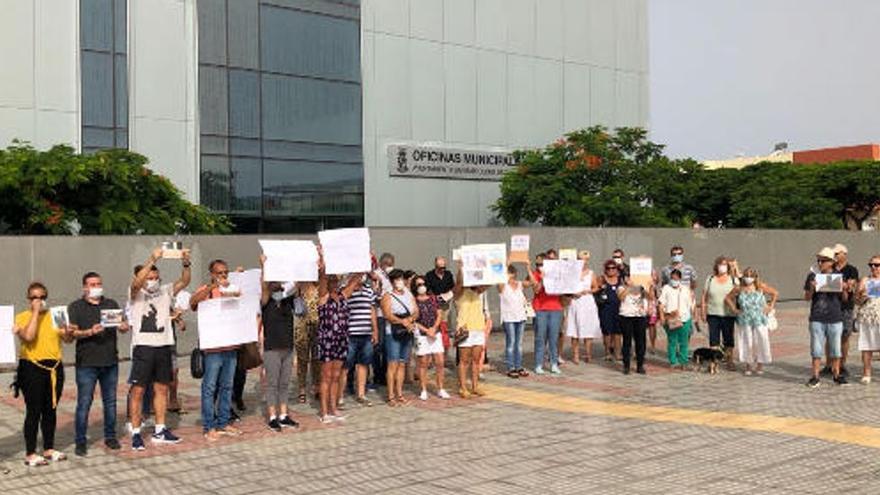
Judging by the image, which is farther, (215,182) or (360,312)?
(215,182)

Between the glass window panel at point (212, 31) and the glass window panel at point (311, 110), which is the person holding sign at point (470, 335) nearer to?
the glass window panel at point (212, 31)

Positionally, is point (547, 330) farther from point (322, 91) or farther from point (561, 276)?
point (322, 91)

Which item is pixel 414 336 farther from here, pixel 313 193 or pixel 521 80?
pixel 521 80

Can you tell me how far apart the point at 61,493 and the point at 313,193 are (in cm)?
2193

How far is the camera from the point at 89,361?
8.73 metres

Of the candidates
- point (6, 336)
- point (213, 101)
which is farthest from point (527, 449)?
point (213, 101)

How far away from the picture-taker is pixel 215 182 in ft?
86.7

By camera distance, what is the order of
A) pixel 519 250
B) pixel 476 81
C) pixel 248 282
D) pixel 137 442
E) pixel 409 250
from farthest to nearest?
pixel 476 81
pixel 409 250
pixel 519 250
pixel 248 282
pixel 137 442

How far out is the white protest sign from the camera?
31.5ft

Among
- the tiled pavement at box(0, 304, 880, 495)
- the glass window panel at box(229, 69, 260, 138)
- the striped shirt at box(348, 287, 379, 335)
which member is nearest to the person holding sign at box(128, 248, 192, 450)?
the tiled pavement at box(0, 304, 880, 495)

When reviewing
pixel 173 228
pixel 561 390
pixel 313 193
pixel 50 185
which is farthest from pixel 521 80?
pixel 561 390

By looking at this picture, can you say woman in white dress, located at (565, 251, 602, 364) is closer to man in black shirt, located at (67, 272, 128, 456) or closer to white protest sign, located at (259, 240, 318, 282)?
white protest sign, located at (259, 240, 318, 282)

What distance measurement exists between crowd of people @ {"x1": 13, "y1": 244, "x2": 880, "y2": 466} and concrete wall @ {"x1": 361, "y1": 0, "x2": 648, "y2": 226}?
1520cm

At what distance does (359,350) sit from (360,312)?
1.82 ft
